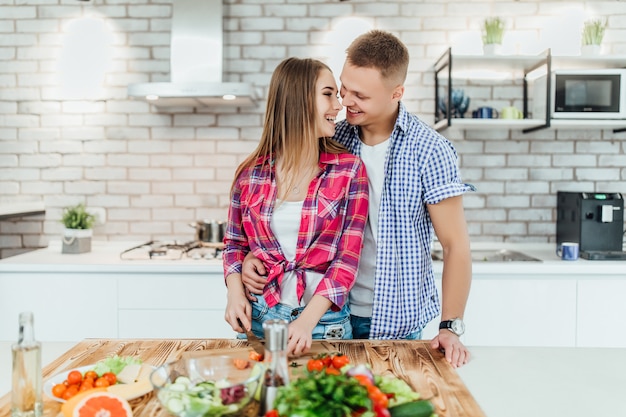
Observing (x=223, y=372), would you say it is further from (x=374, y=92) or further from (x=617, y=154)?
(x=617, y=154)

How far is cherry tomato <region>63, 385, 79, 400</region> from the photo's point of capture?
3.85 feet

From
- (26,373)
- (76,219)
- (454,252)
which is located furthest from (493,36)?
(26,373)

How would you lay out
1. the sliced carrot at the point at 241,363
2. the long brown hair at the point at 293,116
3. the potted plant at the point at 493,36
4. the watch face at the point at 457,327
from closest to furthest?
1. the sliced carrot at the point at 241,363
2. the watch face at the point at 457,327
3. the long brown hair at the point at 293,116
4. the potted plant at the point at 493,36

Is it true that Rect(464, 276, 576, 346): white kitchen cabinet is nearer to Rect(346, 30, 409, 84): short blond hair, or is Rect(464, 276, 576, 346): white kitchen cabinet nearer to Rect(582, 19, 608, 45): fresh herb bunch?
Rect(582, 19, 608, 45): fresh herb bunch

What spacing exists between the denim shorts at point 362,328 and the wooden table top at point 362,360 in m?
0.20

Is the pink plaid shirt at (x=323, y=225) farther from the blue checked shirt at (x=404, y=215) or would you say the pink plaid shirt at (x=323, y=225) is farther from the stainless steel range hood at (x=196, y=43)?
the stainless steel range hood at (x=196, y=43)

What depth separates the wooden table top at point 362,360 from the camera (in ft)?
3.85

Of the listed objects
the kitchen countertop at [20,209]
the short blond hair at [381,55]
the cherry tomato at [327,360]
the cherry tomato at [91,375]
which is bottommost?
the cherry tomato at [91,375]

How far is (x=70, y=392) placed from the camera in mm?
1183

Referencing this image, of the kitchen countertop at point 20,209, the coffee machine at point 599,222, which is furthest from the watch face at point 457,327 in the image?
the kitchen countertop at point 20,209

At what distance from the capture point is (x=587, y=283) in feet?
9.71

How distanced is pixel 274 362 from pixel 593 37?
3.02 meters

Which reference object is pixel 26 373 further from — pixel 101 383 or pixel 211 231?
pixel 211 231

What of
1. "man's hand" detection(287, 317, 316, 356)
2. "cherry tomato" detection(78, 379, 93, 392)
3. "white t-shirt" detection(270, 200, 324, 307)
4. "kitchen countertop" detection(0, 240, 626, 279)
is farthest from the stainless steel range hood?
"cherry tomato" detection(78, 379, 93, 392)
